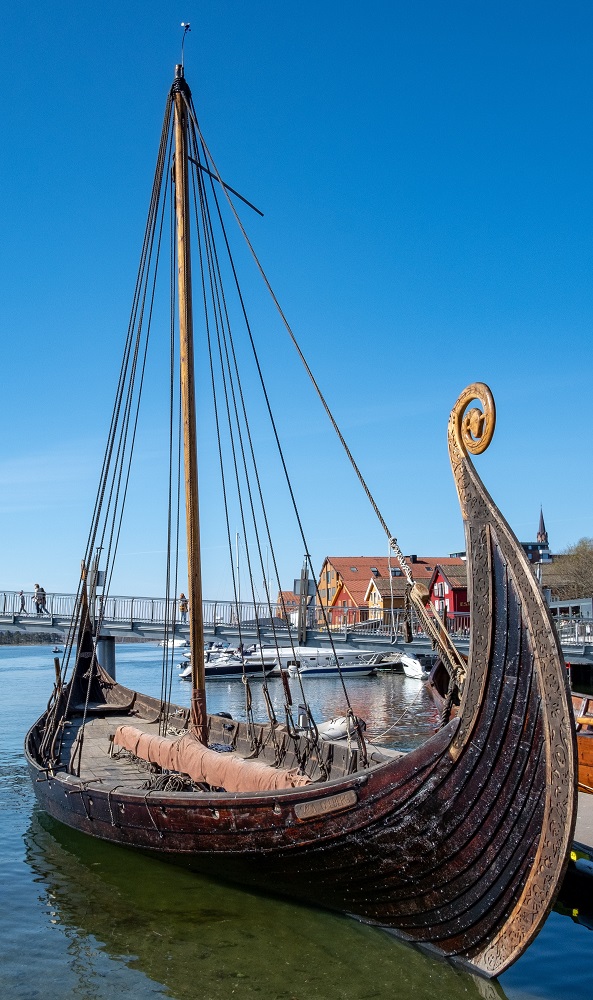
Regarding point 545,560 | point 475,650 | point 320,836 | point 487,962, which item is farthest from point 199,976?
point 545,560

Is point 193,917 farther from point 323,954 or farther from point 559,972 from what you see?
point 559,972

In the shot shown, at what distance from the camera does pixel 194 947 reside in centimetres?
760

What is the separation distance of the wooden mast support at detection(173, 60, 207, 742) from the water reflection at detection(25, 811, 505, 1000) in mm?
2027

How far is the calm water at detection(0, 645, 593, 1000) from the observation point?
271 inches

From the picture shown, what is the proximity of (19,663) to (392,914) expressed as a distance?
5752 centimetres

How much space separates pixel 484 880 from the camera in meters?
6.28

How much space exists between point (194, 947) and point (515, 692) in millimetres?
4170

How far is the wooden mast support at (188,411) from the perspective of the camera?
1068 centimetres

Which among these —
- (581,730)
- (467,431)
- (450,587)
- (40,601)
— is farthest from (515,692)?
(450,587)

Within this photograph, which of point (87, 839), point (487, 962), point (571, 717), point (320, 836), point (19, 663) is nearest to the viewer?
point (571, 717)

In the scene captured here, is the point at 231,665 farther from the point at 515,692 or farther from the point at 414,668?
the point at 515,692

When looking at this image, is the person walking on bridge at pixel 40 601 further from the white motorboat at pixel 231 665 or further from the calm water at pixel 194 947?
the calm water at pixel 194 947

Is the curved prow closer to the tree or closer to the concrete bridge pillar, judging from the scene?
the concrete bridge pillar

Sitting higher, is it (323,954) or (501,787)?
(501,787)
